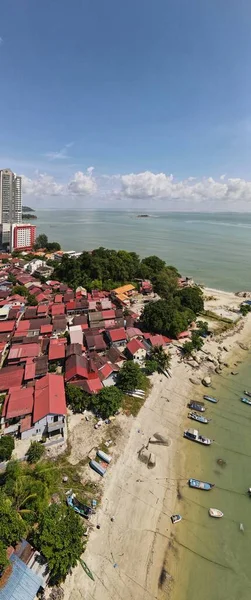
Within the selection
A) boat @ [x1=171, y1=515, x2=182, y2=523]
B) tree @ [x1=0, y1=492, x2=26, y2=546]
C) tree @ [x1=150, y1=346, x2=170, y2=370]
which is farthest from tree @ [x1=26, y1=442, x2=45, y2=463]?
Answer: tree @ [x1=150, y1=346, x2=170, y2=370]

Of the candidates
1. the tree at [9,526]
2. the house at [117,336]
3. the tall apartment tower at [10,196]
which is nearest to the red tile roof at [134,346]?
the house at [117,336]

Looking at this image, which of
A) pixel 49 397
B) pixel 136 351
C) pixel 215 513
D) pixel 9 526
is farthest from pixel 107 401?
pixel 9 526

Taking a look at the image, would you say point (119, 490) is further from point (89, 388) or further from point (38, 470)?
point (89, 388)

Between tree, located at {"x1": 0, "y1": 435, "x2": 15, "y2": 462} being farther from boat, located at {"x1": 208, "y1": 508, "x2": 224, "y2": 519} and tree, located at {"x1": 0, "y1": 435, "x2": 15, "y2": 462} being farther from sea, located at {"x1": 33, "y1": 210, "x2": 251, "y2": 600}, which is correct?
boat, located at {"x1": 208, "y1": 508, "x2": 224, "y2": 519}

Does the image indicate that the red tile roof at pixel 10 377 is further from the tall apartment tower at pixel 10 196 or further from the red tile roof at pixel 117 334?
the tall apartment tower at pixel 10 196

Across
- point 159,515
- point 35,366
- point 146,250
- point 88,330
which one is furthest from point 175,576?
point 146,250
